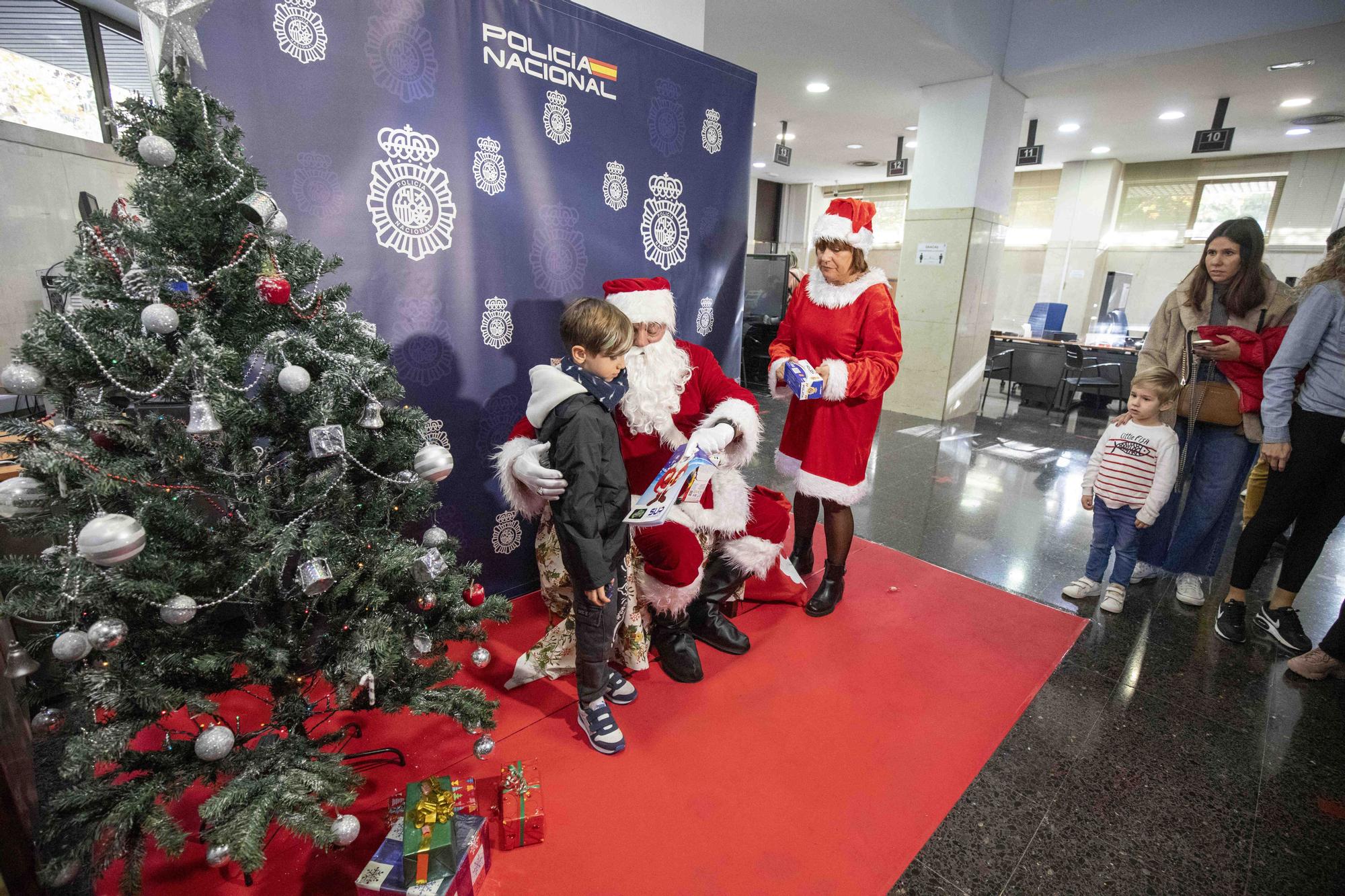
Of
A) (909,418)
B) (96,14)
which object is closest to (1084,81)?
(909,418)

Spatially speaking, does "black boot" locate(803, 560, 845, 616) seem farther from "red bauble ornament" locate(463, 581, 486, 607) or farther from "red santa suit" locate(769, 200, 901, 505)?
"red bauble ornament" locate(463, 581, 486, 607)

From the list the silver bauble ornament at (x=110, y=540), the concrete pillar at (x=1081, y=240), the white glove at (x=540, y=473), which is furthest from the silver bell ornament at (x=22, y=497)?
the concrete pillar at (x=1081, y=240)

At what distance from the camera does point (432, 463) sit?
59.4 inches

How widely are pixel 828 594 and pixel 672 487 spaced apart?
49.6 inches

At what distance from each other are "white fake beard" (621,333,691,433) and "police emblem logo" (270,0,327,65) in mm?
1379

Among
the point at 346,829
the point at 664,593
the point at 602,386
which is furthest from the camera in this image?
the point at 664,593

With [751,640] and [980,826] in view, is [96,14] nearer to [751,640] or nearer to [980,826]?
[751,640]

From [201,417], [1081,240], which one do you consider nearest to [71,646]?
[201,417]

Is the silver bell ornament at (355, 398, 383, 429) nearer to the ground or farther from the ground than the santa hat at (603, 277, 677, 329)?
nearer to the ground

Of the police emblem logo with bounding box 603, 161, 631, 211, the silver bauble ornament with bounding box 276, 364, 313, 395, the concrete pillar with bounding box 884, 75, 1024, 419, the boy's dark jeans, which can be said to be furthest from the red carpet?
the concrete pillar with bounding box 884, 75, 1024, 419

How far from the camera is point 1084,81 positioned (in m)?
5.88

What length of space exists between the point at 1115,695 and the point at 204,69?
3.70 m

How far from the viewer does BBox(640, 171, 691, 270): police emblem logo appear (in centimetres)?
287

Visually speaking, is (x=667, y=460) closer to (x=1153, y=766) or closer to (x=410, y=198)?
(x=410, y=198)
